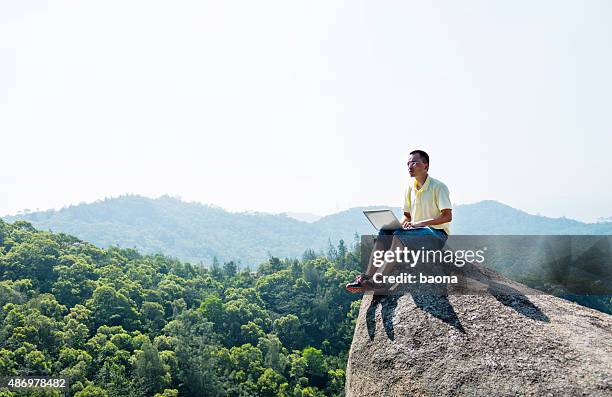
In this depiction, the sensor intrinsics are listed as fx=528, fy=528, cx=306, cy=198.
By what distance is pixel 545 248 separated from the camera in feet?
170

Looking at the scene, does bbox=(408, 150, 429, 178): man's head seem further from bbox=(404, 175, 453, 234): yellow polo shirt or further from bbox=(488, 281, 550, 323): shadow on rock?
bbox=(488, 281, 550, 323): shadow on rock

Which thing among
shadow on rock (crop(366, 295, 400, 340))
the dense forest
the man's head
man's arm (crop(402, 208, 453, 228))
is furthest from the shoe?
the dense forest

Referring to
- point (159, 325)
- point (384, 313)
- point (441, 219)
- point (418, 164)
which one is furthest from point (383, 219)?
point (159, 325)

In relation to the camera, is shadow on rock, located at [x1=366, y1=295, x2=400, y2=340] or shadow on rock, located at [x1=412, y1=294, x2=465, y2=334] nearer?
shadow on rock, located at [x1=412, y1=294, x2=465, y2=334]

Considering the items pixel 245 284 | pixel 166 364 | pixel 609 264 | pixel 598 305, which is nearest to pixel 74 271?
pixel 166 364

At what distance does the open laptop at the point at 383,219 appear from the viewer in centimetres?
711

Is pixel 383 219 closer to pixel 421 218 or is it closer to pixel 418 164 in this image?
pixel 421 218

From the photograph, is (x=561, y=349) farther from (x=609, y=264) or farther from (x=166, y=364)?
(x=166, y=364)

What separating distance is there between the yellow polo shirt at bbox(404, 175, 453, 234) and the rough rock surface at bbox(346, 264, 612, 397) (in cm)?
112

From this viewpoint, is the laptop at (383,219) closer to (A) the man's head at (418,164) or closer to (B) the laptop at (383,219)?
(B) the laptop at (383,219)

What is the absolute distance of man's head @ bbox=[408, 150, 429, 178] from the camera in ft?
23.8

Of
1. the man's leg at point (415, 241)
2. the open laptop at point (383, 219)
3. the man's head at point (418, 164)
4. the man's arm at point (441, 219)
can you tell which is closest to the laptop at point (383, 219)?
the open laptop at point (383, 219)

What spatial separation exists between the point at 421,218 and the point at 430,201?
287 millimetres

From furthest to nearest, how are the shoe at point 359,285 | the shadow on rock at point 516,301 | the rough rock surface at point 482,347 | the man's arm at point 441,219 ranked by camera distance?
the shoe at point 359,285 < the man's arm at point 441,219 < the shadow on rock at point 516,301 < the rough rock surface at point 482,347
